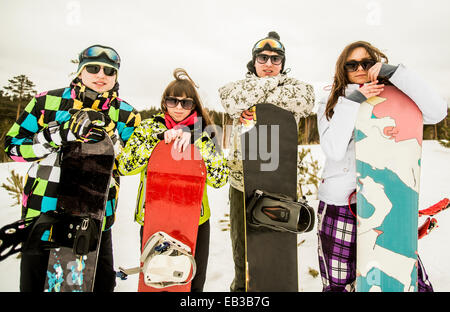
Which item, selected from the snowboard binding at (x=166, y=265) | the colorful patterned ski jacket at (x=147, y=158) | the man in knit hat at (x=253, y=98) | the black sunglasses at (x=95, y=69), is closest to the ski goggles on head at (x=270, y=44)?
the man in knit hat at (x=253, y=98)

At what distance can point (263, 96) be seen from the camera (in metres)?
1.47

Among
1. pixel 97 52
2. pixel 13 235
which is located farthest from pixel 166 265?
pixel 97 52

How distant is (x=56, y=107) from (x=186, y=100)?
81 centimetres

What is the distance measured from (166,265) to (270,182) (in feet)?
2.68

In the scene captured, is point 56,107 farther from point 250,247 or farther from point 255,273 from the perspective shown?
point 255,273

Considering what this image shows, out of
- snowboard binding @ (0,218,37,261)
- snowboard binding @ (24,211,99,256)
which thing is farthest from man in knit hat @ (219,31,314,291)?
snowboard binding @ (0,218,37,261)

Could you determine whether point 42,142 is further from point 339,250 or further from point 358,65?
point 358,65

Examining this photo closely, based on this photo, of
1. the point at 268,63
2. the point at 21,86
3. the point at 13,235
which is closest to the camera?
the point at 13,235

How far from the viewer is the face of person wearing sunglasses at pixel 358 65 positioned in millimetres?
1425

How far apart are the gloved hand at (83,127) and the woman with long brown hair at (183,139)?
210 mm

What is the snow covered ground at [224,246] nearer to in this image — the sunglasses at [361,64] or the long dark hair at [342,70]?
the long dark hair at [342,70]

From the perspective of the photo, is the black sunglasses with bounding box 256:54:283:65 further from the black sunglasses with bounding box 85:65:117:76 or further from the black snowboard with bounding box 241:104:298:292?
the black sunglasses with bounding box 85:65:117:76

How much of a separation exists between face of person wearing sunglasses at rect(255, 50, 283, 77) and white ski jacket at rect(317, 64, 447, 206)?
1.64 ft

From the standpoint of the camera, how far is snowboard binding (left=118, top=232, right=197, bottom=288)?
130 centimetres
